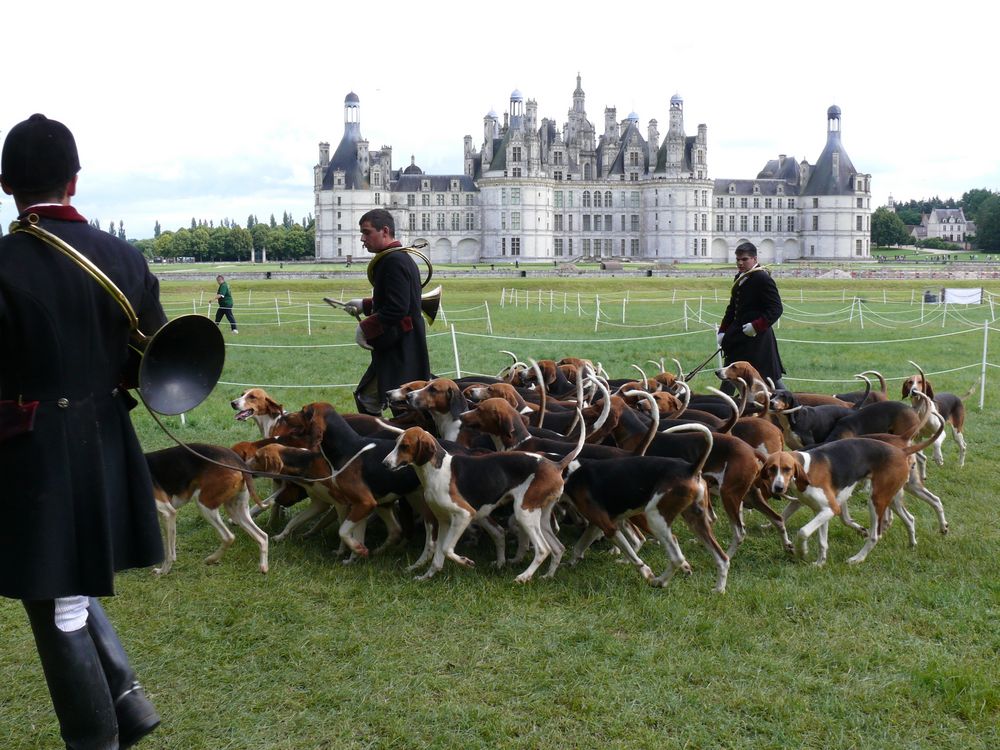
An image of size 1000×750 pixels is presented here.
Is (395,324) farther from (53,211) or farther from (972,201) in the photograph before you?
(972,201)

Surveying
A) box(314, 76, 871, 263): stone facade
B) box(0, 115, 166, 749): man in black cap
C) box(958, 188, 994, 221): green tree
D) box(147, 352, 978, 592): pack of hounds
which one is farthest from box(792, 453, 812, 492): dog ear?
box(958, 188, 994, 221): green tree

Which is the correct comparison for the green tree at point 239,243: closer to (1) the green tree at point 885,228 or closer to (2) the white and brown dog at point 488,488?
(1) the green tree at point 885,228

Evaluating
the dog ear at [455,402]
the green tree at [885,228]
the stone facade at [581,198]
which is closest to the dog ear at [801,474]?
the dog ear at [455,402]

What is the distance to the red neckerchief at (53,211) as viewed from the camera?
10.4ft

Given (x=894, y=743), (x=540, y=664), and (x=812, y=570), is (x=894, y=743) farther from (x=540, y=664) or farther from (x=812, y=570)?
(x=812, y=570)

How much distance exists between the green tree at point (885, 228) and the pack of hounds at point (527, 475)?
12451 centimetres

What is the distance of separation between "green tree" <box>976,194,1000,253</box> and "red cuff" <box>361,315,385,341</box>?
11442 cm

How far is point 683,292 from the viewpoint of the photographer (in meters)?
42.7

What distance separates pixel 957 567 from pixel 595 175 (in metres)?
97.2

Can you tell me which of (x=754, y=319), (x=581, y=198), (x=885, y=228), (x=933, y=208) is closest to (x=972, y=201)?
(x=933, y=208)

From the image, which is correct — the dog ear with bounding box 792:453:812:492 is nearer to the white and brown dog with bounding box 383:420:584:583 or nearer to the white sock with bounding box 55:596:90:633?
the white and brown dog with bounding box 383:420:584:583

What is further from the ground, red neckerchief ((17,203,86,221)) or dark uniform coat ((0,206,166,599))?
red neckerchief ((17,203,86,221))

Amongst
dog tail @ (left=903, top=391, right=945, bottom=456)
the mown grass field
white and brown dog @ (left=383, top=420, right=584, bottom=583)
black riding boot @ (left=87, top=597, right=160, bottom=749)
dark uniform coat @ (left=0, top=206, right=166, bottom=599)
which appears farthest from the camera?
dog tail @ (left=903, top=391, right=945, bottom=456)

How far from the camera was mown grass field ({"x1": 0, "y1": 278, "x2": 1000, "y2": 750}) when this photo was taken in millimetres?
3975
